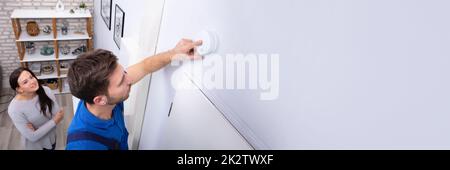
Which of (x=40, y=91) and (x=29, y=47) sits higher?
(x=29, y=47)

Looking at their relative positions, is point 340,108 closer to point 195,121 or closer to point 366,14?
point 366,14

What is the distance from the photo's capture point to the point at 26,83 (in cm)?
245

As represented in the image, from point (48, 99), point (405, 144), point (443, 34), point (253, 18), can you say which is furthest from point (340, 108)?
point (48, 99)

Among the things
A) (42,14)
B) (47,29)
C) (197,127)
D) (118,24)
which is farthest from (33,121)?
(47,29)

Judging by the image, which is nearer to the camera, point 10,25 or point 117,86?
point 117,86

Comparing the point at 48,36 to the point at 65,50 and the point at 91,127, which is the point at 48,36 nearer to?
the point at 65,50

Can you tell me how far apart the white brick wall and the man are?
370 centimetres

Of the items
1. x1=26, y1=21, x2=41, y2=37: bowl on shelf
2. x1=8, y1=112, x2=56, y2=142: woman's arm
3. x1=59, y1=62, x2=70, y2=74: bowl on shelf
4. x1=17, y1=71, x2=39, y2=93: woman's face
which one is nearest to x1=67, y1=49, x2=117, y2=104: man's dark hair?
x1=17, y1=71, x2=39, y2=93: woman's face

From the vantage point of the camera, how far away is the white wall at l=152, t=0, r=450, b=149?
624mm

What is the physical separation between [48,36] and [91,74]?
3.78m

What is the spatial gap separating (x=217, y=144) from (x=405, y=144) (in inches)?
29.9

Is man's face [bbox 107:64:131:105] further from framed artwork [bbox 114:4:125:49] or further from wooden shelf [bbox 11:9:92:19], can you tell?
wooden shelf [bbox 11:9:92:19]

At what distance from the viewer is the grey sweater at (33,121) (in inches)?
96.6
